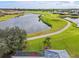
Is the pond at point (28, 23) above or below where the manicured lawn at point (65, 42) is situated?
above

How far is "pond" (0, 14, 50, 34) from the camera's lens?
1806mm

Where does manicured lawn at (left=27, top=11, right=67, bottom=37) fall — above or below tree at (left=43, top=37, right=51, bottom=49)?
above

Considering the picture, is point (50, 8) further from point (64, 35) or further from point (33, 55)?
point (33, 55)

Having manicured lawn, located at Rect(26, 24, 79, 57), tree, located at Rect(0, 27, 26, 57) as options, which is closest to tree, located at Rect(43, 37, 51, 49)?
manicured lawn, located at Rect(26, 24, 79, 57)

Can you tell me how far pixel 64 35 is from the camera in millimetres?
1797

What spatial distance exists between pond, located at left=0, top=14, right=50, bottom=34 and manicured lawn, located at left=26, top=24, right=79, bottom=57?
125 millimetres

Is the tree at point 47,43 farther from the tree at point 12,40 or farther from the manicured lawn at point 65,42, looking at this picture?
the tree at point 12,40

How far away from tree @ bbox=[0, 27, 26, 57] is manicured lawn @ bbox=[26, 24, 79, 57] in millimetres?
96

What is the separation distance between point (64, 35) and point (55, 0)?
1.25ft

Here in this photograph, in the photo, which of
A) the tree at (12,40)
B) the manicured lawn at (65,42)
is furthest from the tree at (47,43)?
the tree at (12,40)

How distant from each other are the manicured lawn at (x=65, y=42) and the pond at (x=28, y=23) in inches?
4.9

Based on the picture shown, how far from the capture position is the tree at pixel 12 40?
5.83 feet

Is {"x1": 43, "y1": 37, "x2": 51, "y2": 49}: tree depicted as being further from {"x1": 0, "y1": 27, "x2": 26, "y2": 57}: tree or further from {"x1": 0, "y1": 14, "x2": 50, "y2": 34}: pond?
{"x1": 0, "y1": 27, "x2": 26, "y2": 57}: tree

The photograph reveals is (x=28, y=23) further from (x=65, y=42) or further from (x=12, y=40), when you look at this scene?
(x=65, y=42)
